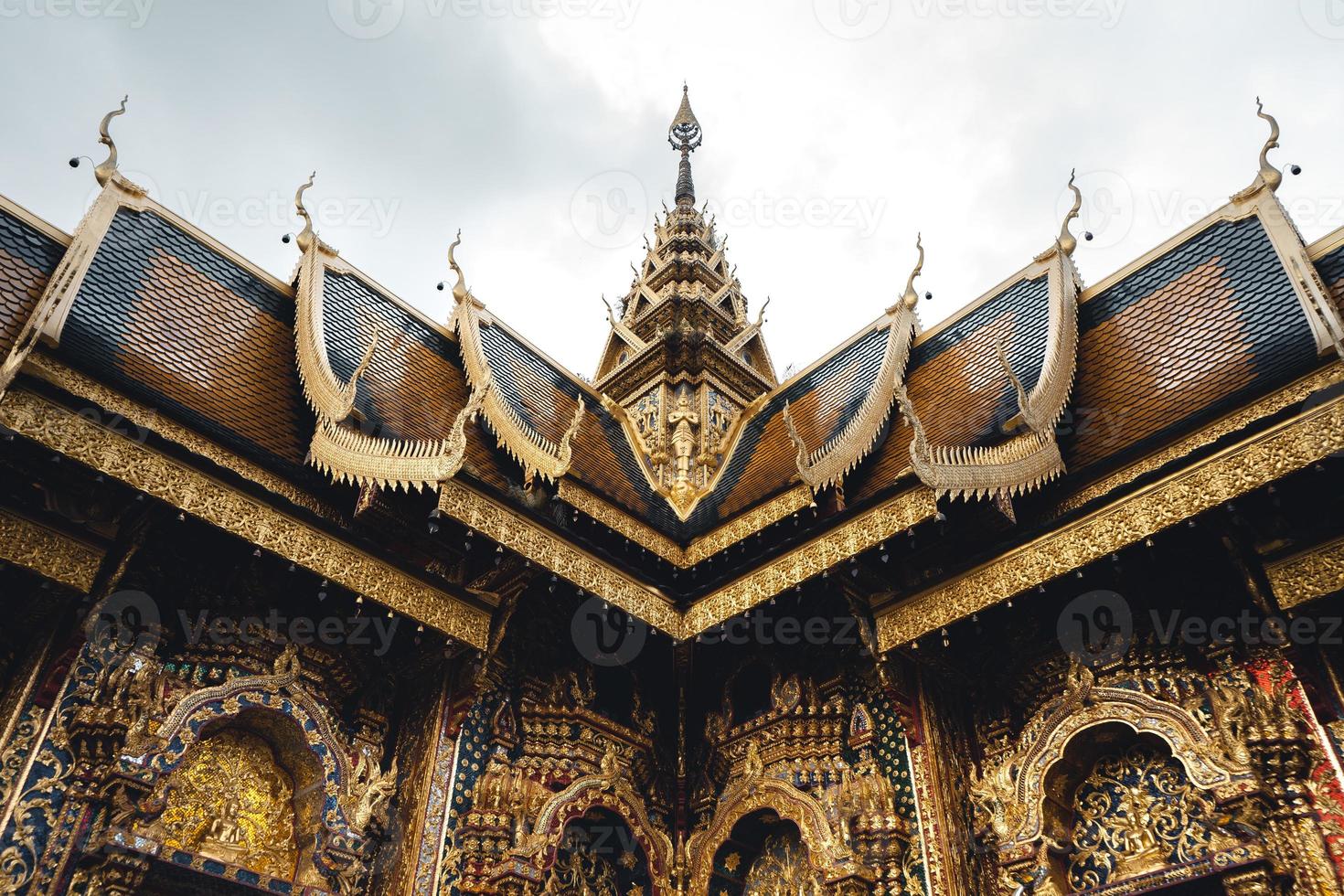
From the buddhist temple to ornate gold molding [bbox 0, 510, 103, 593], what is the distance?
0.02 metres

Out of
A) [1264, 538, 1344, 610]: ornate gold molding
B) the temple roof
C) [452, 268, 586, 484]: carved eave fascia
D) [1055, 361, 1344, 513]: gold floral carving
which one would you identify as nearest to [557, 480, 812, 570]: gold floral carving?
the temple roof

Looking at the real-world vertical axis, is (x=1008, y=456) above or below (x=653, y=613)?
above

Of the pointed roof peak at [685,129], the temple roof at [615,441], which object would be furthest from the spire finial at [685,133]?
the temple roof at [615,441]

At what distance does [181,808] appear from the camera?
6.40 metres

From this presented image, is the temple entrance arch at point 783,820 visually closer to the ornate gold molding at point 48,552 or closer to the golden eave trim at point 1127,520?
the golden eave trim at point 1127,520

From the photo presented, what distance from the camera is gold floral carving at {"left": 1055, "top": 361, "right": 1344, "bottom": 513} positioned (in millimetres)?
6324

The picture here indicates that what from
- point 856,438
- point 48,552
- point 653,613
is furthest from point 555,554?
point 48,552

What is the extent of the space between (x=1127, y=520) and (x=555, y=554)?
418 cm

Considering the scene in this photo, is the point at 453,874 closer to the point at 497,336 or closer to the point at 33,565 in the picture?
the point at 33,565

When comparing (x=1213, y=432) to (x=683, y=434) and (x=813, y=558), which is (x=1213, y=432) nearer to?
(x=813, y=558)

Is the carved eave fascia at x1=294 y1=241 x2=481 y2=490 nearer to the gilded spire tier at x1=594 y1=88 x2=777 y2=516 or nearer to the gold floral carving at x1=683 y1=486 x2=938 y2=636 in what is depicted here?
the gold floral carving at x1=683 y1=486 x2=938 y2=636

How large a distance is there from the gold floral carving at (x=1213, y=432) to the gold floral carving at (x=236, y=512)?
4676mm

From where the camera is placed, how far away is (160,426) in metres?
6.55

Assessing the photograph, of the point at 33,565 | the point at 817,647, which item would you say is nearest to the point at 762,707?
the point at 817,647
